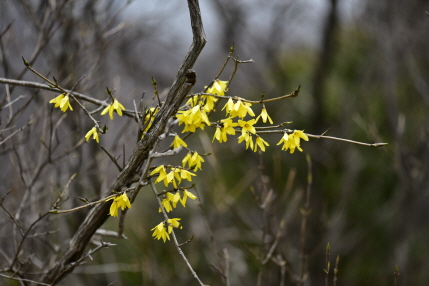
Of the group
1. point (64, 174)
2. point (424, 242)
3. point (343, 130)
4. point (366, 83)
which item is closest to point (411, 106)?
point (366, 83)

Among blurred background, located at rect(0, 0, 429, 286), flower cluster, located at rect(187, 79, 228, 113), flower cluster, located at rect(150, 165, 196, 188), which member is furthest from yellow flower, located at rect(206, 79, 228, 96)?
blurred background, located at rect(0, 0, 429, 286)

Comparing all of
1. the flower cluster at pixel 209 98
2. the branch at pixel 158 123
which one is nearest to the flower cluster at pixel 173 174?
the branch at pixel 158 123

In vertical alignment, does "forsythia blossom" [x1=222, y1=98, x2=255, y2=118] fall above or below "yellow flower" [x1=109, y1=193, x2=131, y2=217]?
above

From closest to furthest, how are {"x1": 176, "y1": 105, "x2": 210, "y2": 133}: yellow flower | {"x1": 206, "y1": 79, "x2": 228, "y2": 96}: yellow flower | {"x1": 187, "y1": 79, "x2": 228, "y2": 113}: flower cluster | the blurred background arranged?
{"x1": 176, "y1": 105, "x2": 210, "y2": 133}: yellow flower, {"x1": 187, "y1": 79, "x2": 228, "y2": 113}: flower cluster, {"x1": 206, "y1": 79, "x2": 228, "y2": 96}: yellow flower, the blurred background

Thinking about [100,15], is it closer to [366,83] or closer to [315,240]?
[366,83]

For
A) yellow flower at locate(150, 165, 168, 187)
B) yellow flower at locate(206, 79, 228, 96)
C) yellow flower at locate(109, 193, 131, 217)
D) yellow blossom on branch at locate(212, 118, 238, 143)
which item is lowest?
yellow flower at locate(109, 193, 131, 217)

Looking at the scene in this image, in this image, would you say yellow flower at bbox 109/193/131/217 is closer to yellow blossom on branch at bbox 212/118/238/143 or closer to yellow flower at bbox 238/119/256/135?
yellow blossom on branch at bbox 212/118/238/143

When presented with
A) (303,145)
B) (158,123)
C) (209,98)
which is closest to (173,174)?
(158,123)

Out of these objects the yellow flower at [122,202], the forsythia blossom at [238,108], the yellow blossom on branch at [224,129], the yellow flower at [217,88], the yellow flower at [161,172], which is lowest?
the yellow flower at [122,202]

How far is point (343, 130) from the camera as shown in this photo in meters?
6.58

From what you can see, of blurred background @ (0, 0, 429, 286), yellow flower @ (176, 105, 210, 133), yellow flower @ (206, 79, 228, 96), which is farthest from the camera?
blurred background @ (0, 0, 429, 286)

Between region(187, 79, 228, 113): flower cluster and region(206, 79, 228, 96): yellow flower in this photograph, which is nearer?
region(187, 79, 228, 113): flower cluster

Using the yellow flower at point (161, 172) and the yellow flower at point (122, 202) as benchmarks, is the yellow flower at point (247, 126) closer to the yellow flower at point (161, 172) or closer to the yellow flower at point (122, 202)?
the yellow flower at point (161, 172)

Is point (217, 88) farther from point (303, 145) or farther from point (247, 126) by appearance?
point (303, 145)
